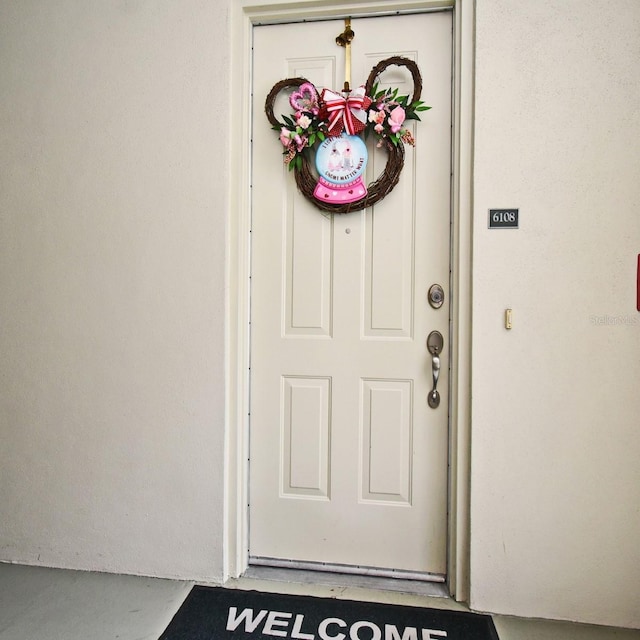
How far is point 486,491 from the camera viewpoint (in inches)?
68.1

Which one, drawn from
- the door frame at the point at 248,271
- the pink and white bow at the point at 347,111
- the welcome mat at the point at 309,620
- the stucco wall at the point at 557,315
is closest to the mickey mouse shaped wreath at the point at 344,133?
the pink and white bow at the point at 347,111

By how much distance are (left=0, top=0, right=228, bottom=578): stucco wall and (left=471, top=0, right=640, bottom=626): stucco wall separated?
1.03 metres

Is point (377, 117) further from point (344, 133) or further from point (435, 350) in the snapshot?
point (435, 350)

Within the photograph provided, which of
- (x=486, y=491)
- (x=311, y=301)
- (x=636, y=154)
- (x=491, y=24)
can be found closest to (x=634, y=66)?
(x=636, y=154)

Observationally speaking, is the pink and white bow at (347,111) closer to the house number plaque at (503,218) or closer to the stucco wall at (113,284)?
the stucco wall at (113,284)

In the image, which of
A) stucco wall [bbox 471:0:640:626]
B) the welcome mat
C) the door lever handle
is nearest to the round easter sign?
stucco wall [bbox 471:0:640:626]

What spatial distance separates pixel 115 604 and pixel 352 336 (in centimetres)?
136

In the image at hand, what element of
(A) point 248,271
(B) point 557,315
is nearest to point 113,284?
(A) point 248,271

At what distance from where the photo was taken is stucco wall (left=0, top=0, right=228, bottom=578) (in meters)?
1.85

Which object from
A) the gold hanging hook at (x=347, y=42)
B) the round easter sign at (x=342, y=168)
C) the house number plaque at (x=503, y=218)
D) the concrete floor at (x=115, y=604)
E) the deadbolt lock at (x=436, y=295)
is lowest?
the concrete floor at (x=115, y=604)

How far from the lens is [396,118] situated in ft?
5.79

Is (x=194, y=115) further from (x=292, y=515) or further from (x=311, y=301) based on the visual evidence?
(x=292, y=515)

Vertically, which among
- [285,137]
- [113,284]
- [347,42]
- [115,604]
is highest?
[347,42]

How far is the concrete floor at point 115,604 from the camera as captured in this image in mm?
1607
